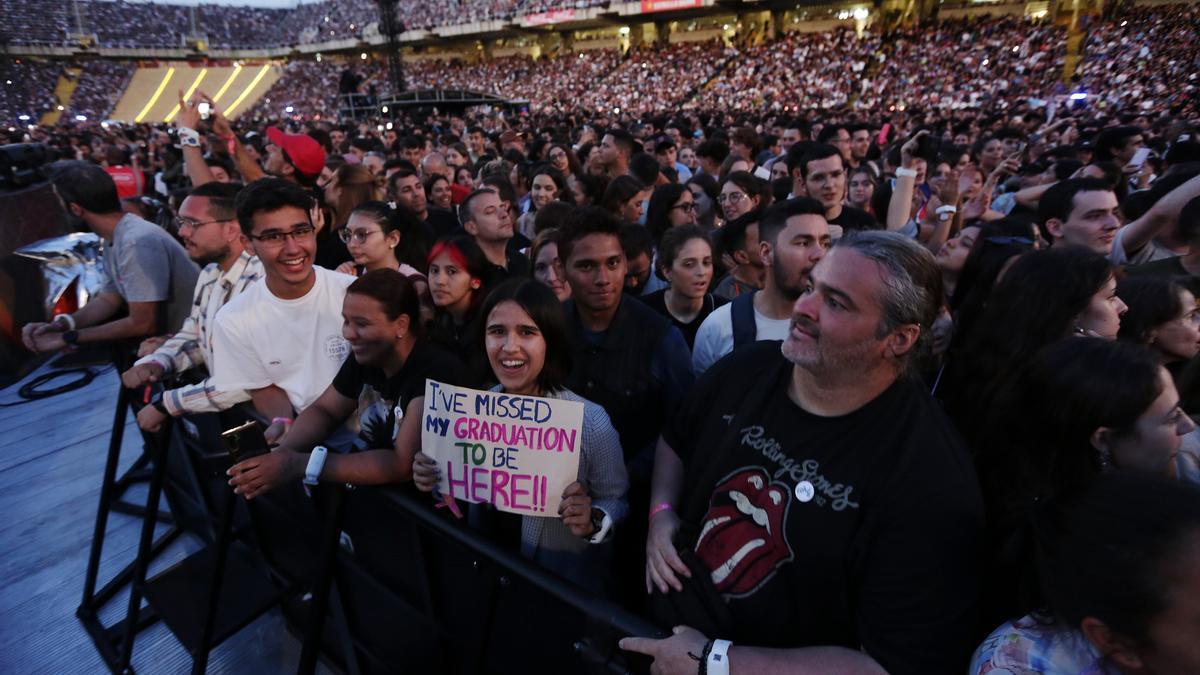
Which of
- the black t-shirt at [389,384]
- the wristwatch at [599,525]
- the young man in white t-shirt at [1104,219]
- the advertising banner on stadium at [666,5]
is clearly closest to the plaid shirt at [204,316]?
the black t-shirt at [389,384]

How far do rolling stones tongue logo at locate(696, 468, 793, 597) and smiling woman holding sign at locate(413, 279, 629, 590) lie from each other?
392 mm

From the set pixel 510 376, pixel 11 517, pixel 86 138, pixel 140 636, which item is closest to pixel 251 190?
pixel 510 376

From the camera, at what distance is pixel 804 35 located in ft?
102

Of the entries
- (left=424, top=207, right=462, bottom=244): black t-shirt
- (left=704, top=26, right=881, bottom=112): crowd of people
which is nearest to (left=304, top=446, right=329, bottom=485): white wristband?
(left=424, top=207, right=462, bottom=244): black t-shirt

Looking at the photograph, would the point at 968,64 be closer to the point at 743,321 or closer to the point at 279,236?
the point at 743,321

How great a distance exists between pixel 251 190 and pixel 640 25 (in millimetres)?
40750

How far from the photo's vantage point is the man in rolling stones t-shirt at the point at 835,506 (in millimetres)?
1234

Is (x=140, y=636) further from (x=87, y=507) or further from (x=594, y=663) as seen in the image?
(x=594, y=663)

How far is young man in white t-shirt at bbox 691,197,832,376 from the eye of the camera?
260 centimetres

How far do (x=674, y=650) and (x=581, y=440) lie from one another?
659 millimetres

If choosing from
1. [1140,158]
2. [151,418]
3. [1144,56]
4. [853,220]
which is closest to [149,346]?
[151,418]

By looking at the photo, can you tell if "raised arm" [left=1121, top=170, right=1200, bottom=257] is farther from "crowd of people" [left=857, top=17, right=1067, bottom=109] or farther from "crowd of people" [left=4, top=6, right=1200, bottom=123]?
"crowd of people" [left=857, top=17, right=1067, bottom=109]

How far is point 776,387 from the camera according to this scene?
1.61m

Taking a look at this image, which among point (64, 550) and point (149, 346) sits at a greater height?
point (149, 346)
